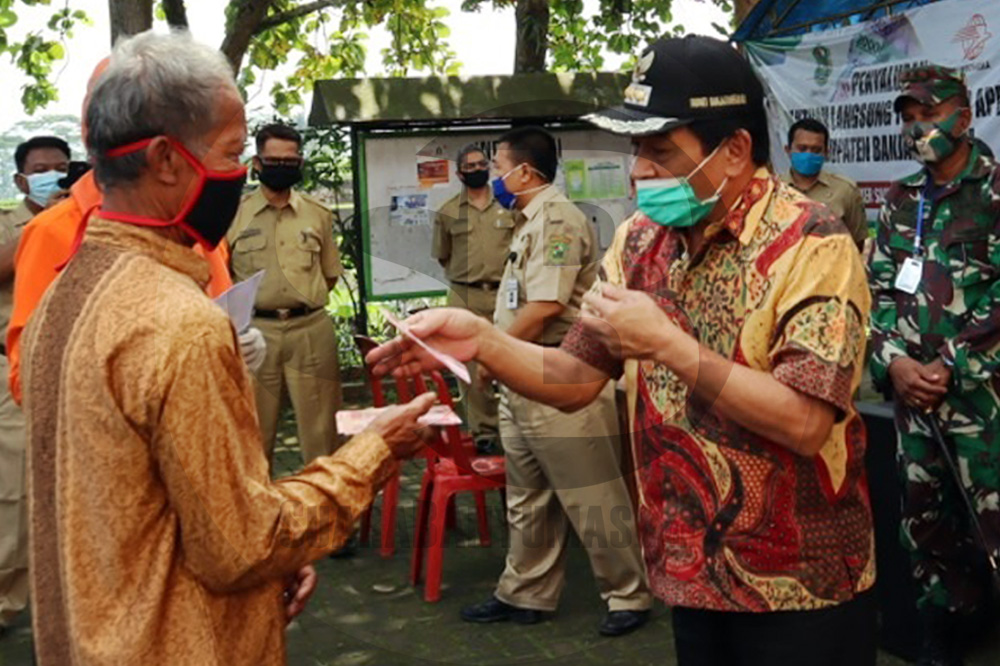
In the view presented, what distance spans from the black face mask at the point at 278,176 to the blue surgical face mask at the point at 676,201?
4.48 metres

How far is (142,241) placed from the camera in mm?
2016

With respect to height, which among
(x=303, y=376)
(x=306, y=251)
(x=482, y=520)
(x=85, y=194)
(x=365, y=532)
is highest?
Result: (x=85, y=194)

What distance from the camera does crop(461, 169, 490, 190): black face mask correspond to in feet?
26.1

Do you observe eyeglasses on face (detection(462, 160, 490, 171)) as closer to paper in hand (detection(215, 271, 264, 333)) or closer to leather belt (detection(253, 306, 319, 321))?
leather belt (detection(253, 306, 319, 321))

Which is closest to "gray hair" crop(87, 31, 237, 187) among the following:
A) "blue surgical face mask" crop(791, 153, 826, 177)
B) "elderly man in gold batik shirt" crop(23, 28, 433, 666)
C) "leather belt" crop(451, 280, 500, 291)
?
"elderly man in gold batik shirt" crop(23, 28, 433, 666)

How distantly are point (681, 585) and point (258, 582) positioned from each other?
0.86 metres

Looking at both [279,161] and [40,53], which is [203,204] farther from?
[40,53]

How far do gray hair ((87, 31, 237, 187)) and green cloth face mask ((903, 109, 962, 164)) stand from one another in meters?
→ 2.93

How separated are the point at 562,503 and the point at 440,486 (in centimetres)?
72

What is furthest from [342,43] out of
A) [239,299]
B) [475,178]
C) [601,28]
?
[239,299]

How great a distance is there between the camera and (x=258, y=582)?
203 centimetres

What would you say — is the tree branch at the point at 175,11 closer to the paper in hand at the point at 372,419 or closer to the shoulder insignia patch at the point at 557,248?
the shoulder insignia patch at the point at 557,248

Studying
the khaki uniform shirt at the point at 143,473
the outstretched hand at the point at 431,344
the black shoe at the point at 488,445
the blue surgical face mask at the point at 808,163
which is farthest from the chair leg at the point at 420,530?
the khaki uniform shirt at the point at 143,473

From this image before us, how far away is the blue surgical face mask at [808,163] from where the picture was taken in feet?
22.9
